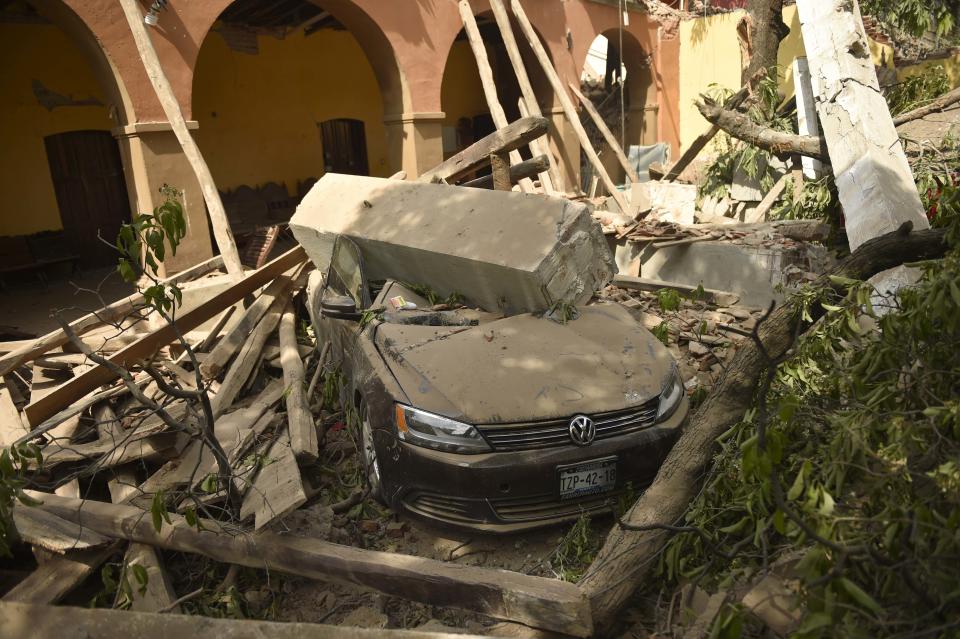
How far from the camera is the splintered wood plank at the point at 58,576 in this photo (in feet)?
11.5

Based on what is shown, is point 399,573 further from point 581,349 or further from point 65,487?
point 65,487

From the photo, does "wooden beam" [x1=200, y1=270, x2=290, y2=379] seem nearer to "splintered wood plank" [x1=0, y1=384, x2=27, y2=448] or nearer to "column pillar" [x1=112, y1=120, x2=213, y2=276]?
"splintered wood plank" [x1=0, y1=384, x2=27, y2=448]

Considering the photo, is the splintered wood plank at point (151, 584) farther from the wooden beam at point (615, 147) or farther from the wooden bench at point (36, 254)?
the wooden bench at point (36, 254)

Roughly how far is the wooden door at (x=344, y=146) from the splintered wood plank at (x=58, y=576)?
12.8m

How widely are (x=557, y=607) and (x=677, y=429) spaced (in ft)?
4.87

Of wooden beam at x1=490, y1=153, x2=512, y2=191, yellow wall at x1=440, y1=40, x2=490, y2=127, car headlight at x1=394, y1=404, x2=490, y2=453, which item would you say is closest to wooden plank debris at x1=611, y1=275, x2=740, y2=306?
wooden beam at x1=490, y1=153, x2=512, y2=191

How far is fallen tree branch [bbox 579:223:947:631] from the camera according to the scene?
3123 millimetres

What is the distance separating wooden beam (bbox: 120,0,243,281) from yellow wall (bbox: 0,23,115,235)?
14.1 feet

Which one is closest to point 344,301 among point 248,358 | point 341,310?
point 341,310

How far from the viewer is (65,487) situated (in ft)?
14.7

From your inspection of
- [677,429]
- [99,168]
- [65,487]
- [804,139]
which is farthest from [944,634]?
[99,168]

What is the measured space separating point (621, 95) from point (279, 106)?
321 inches

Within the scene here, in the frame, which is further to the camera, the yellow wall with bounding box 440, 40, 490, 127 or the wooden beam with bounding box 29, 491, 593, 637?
the yellow wall with bounding box 440, 40, 490, 127

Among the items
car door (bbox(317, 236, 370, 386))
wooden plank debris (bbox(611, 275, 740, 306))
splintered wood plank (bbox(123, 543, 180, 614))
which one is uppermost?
car door (bbox(317, 236, 370, 386))
